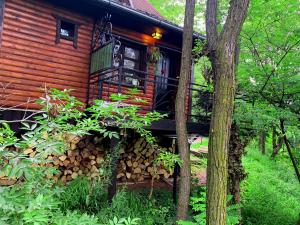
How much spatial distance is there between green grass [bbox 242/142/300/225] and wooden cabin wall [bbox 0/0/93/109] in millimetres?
5424

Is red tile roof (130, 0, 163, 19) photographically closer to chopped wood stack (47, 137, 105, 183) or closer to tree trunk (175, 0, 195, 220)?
tree trunk (175, 0, 195, 220)

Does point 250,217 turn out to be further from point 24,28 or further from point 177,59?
point 24,28

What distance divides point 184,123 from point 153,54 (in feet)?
10.0

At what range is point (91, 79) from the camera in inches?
267

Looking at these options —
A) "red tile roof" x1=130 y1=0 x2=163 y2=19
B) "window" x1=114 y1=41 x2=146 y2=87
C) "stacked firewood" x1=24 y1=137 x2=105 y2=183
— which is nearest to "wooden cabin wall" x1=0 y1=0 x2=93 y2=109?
"stacked firewood" x1=24 y1=137 x2=105 y2=183

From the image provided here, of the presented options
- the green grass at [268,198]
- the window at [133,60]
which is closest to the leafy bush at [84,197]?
the window at [133,60]

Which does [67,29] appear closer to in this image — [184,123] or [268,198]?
[184,123]

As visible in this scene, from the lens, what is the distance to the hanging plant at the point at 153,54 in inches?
303

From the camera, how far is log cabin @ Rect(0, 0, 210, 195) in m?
5.60

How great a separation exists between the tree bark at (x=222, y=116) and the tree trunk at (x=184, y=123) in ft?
6.40

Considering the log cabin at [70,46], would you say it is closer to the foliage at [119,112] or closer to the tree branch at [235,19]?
the foliage at [119,112]

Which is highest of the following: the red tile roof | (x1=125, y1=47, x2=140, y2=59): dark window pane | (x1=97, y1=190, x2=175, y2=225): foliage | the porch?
the red tile roof

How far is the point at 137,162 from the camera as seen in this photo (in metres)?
7.75

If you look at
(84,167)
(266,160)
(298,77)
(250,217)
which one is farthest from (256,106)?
(266,160)
